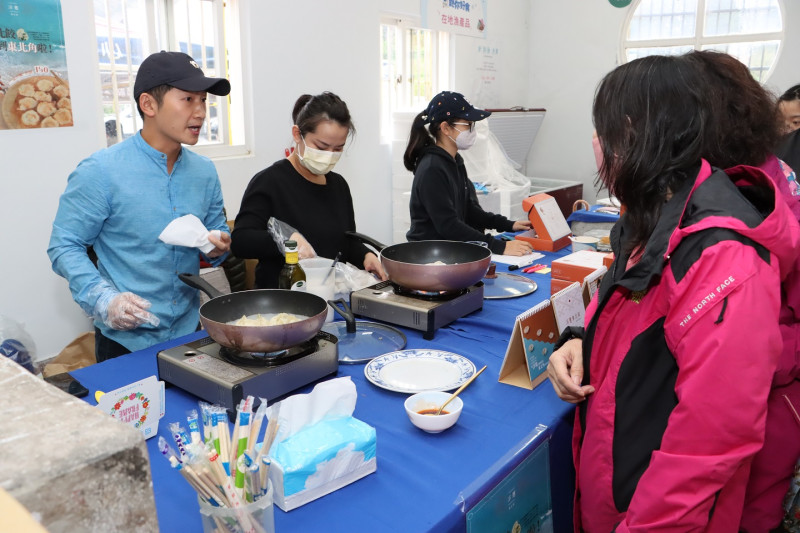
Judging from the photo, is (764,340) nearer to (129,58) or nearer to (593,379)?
(593,379)

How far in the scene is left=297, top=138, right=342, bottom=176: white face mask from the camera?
245cm

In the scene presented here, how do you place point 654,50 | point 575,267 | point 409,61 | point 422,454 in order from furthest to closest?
point 654,50, point 409,61, point 575,267, point 422,454

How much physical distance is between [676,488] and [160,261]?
5.52ft

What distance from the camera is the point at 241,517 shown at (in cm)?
91

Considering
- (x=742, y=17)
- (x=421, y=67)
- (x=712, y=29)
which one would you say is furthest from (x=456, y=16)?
(x=742, y=17)

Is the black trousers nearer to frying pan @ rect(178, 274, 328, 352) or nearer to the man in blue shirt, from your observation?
the man in blue shirt

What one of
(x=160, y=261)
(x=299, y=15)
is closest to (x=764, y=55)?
(x=299, y=15)

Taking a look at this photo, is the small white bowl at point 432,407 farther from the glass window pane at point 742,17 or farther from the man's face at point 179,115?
the glass window pane at point 742,17

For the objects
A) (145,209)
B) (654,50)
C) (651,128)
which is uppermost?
(654,50)

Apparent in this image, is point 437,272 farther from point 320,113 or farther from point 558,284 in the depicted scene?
point 320,113

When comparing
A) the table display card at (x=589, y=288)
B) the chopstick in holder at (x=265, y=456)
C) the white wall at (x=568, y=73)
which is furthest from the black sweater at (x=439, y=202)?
the white wall at (x=568, y=73)

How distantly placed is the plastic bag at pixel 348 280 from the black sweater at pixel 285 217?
13.3 inches

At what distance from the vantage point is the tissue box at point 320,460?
42.3 inches

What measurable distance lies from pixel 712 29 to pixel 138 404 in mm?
6737
